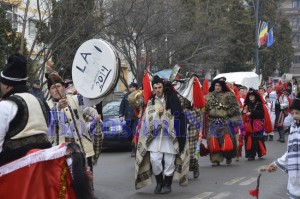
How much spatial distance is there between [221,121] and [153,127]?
339cm

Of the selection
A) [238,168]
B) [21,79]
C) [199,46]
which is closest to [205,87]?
[238,168]

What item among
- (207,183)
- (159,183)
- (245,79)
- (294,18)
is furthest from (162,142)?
(294,18)

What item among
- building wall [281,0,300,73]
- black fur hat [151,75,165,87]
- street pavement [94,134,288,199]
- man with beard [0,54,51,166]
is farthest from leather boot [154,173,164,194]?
building wall [281,0,300,73]

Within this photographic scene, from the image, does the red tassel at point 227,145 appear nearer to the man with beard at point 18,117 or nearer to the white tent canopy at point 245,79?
the man with beard at point 18,117

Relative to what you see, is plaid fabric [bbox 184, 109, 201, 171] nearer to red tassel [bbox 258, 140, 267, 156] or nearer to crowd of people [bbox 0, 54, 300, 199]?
crowd of people [bbox 0, 54, 300, 199]

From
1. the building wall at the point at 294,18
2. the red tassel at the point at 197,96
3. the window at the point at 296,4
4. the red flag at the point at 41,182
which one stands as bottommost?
the red flag at the point at 41,182

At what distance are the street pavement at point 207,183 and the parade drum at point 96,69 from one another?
2625mm

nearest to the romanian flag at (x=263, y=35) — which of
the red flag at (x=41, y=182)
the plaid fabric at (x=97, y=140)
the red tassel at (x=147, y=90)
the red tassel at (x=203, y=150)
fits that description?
the red tassel at (x=203, y=150)

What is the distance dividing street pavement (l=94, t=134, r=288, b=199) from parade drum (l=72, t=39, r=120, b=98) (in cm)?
262

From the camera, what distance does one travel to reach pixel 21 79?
15.3ft

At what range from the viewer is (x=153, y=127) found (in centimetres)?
873

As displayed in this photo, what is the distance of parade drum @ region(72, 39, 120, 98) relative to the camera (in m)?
6.12

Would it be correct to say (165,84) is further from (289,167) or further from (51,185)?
(51,185)

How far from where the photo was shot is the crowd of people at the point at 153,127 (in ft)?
14.6
